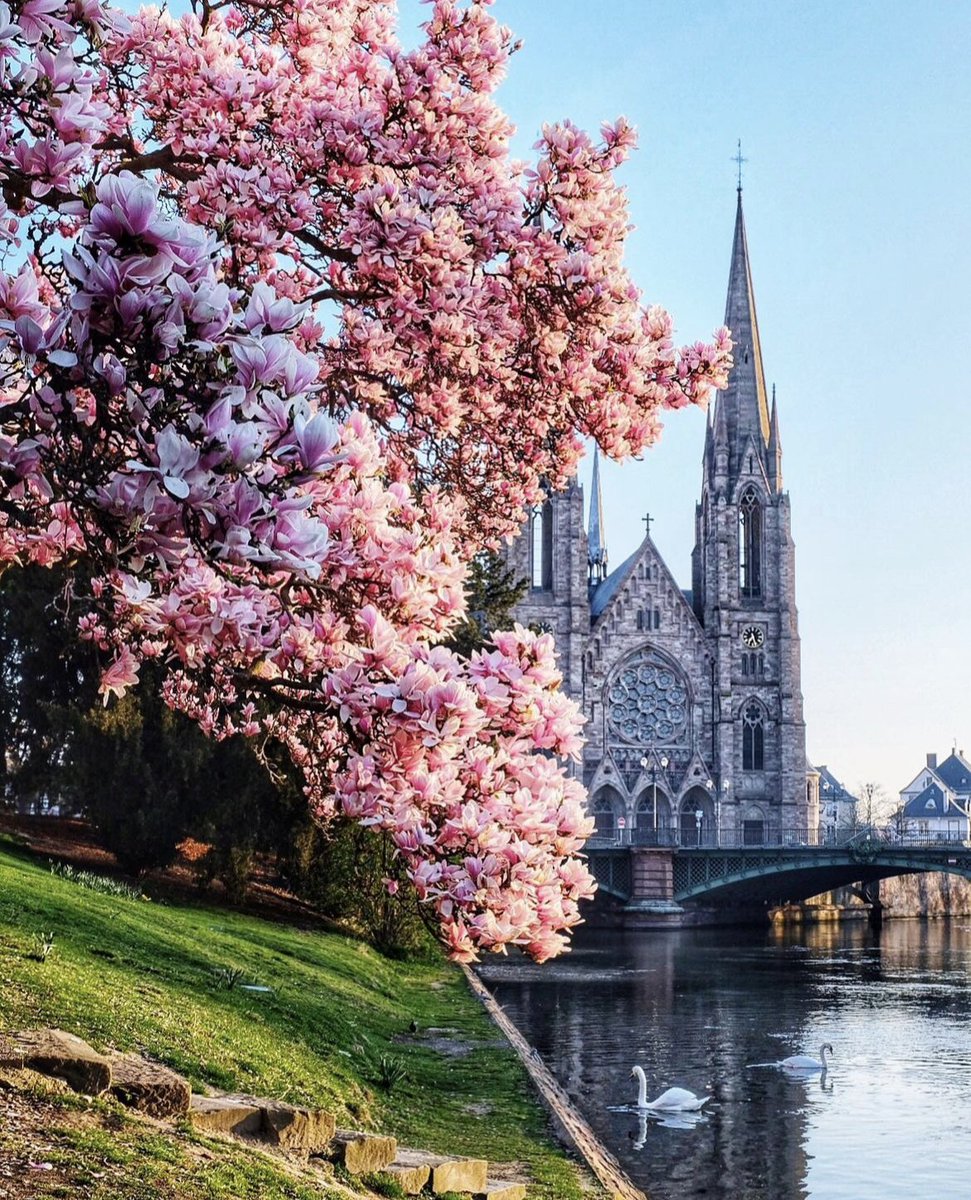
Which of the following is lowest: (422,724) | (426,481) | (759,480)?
(422,724)

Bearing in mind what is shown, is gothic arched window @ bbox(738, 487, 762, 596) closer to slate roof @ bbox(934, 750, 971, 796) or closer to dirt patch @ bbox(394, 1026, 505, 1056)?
slate roof @ bbox(934, 750, 971, 796)

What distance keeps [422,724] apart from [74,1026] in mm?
7217

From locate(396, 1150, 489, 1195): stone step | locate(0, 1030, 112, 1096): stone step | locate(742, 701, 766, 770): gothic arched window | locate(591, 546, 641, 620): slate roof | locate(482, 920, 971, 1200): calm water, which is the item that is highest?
locate(591, 546, 641, 620): slate roof

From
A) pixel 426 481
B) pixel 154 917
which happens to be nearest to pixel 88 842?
pixel 154 917

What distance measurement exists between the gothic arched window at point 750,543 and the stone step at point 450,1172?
91057mm

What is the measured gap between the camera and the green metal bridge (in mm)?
70875

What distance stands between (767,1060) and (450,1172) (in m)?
19.0

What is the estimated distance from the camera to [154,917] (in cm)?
2231

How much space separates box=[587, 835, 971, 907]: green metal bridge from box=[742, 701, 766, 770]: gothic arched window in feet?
54.3

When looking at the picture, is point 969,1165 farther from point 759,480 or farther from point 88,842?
point 759,480

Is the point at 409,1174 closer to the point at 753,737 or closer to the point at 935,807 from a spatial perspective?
the point at 753,737

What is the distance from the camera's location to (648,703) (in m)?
97.1

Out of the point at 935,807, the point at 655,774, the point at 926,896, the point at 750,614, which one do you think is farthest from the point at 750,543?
the point at 935,807

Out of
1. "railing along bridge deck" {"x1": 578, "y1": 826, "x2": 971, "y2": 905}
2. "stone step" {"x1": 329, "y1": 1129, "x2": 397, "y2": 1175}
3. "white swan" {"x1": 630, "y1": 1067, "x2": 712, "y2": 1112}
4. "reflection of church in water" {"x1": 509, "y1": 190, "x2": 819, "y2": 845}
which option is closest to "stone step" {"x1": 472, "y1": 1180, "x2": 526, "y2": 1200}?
"stone step" {"x1": 329, "y1": 1129, "x2": 397, "y2": 1175}
